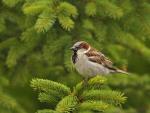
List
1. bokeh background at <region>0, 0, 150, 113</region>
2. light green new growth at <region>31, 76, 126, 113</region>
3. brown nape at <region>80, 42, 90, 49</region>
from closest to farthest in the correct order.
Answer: light green new growth at <region>31, 76, 126, 113</region> < brown nape at <region>80, 42, 90, 49</region> < bokeh background at <region>0, 0, 150, 113</region>

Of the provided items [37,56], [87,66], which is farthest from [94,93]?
[37,56]

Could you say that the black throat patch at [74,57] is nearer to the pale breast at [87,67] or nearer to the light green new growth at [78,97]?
the pale breast at [87,67]

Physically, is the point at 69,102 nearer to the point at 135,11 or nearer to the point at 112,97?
the point at 112,97

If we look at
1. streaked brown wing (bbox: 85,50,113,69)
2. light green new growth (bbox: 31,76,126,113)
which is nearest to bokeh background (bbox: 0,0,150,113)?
streaked brown wing (bbox: 85,50,113,69)

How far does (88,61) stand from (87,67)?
68 millimetres

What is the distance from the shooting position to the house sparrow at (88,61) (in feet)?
19.7

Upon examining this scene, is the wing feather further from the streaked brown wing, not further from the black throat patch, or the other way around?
the black throat patch

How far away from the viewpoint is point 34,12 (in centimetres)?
610

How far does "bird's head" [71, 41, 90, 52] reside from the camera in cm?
599

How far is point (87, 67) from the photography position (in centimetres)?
605

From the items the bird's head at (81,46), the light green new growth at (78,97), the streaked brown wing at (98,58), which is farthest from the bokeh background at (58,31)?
the light green new growth at (78,97)

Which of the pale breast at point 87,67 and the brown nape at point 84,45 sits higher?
the brown nape at point 84,45

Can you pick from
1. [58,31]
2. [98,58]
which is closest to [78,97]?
[98,58]

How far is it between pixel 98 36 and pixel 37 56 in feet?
3.66
